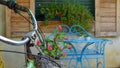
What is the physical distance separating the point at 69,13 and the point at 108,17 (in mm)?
680

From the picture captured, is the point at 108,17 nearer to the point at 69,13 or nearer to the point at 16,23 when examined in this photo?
the point at 69,13

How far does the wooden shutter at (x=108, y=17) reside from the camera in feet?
16.3

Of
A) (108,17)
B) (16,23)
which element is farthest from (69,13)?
(16,23)

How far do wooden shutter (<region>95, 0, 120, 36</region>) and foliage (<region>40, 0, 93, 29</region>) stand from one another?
26 cm

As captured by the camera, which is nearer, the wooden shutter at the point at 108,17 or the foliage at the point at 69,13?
the foliage at the point at 69,13

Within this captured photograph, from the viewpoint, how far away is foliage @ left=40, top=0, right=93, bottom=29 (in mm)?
4738

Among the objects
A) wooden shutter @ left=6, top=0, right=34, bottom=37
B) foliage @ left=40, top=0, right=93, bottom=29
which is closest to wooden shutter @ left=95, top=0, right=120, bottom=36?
foliage @ left=40, top=0, right=93, bottom=29

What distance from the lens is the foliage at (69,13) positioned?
474 cm

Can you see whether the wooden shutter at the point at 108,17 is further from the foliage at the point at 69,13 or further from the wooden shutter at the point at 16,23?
the wooden shutter at the point at 16,23

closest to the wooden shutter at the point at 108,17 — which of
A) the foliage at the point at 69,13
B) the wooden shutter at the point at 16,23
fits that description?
the foliage at the point at 69,13

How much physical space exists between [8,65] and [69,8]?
130 centimetres

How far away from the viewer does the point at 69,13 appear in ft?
15.5

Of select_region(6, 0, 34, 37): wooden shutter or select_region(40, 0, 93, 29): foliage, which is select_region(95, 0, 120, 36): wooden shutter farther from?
select_region(6, 0, 34, 37): wooden shutter

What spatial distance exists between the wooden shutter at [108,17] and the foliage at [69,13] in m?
0.26
